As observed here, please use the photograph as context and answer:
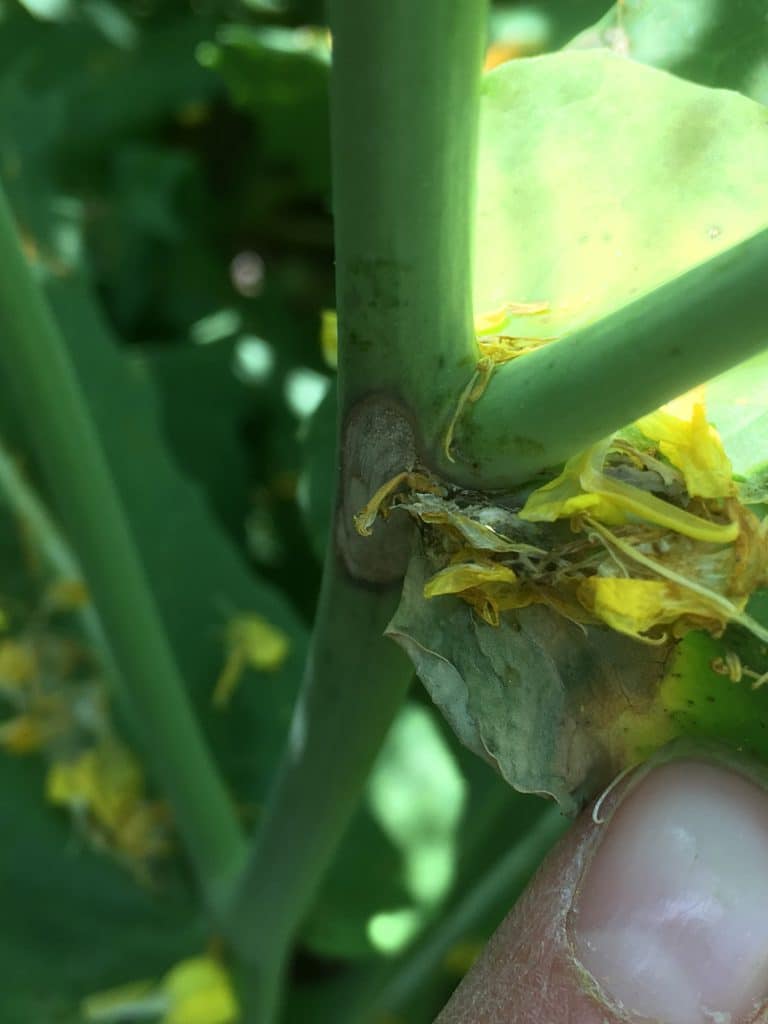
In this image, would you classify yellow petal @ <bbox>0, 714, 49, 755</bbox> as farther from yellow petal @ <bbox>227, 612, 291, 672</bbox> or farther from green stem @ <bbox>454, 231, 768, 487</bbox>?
green stem @ <bbox>454, 231, 768, 487</bbox>

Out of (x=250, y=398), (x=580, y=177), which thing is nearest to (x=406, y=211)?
(x=580, y=177)

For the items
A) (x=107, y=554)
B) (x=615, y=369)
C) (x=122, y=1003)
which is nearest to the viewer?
(x=615, y=369)

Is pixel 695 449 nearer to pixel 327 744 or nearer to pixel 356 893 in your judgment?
pixel 327 744

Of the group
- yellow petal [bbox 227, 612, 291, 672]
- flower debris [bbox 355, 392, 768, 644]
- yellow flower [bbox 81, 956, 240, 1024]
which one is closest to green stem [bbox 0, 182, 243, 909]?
yellow flower [bbox 81, 956, 240, 1024]

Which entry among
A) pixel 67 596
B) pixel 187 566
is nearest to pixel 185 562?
pixel 187 566

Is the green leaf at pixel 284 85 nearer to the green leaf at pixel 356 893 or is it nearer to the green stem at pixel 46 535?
the green stem at pixel 46 535
